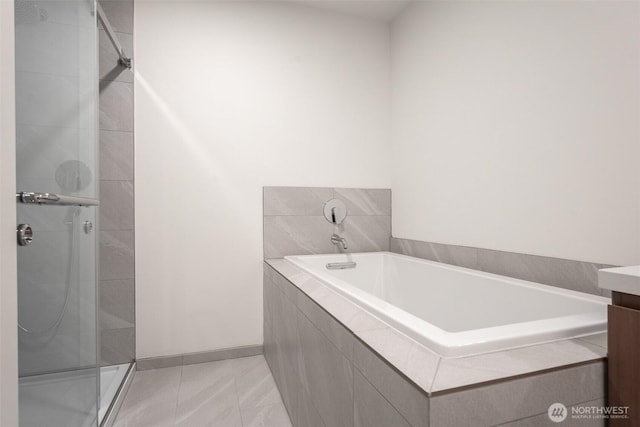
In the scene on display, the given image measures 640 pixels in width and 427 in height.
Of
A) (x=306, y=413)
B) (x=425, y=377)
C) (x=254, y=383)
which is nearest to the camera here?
(x=425, y=377)

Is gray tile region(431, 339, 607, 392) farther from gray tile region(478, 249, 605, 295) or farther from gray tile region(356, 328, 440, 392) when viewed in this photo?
gray tile region(478, 249, 605, 295)

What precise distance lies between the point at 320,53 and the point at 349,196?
1.10m

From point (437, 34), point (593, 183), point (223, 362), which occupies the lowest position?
point (223, 362)

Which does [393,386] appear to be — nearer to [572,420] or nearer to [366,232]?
[572,420]

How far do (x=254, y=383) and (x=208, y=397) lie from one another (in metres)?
0.26

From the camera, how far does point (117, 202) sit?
79.4 inches

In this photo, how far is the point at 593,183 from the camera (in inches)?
48.1

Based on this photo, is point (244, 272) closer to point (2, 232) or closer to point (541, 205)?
point (2, 232)

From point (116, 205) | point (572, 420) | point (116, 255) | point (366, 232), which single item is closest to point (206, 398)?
point (116, 255)

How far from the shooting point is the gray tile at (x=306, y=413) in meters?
1.16

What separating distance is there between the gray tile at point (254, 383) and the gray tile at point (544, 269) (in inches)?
51.4

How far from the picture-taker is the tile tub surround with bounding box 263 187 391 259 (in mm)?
2338

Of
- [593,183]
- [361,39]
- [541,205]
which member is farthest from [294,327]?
[361,39]

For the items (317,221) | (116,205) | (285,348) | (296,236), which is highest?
(116,205)
